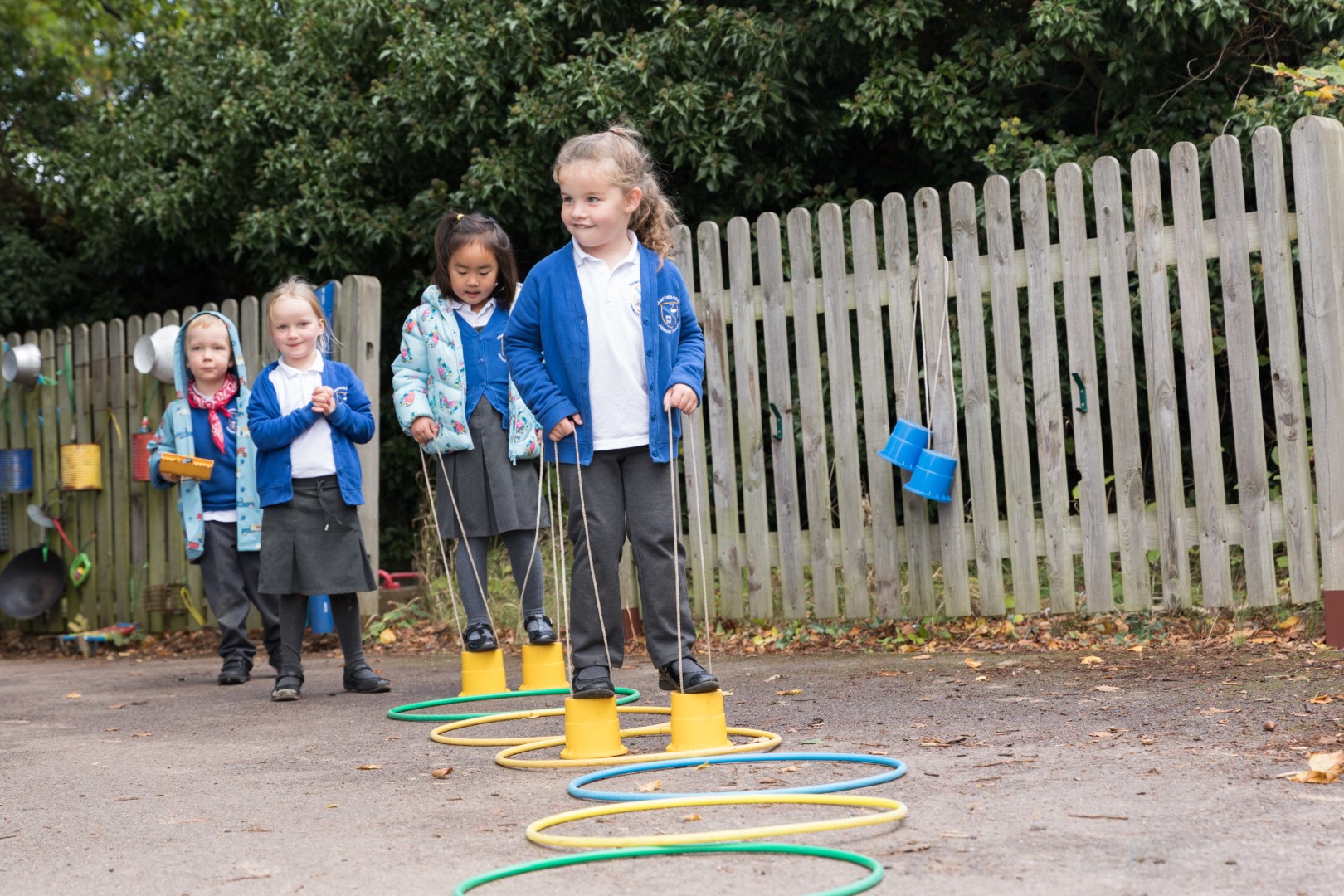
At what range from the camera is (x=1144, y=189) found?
5531 millimetres

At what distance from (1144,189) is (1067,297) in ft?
1.69

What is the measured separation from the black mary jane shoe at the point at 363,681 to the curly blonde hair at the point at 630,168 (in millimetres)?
2352

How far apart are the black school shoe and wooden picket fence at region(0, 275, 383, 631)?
2191 millimetres

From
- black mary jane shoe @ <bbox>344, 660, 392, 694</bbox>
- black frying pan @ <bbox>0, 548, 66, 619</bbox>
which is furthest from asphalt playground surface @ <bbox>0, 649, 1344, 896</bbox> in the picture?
black frying pan @ <bbox>0, 548, 66, 619</bbox>

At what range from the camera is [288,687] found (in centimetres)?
543

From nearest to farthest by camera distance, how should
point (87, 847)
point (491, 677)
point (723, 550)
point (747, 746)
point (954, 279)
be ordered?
point (87, 847) < point (747, 746) < point (491, 677) < point (954, 279) < point (723, 550)

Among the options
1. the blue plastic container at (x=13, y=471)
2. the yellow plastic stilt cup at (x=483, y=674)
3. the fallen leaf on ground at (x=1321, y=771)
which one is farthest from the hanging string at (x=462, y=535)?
the blue plastic container at (x=13, y=471)

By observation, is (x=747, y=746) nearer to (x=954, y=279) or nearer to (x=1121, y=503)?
(x=1121, y=503)

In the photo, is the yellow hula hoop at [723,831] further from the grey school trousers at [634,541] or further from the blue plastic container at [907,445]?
the blue plastic container at [907,445]

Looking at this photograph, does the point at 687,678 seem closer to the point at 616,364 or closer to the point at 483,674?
the point at 616,364

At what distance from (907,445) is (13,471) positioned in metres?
6.27

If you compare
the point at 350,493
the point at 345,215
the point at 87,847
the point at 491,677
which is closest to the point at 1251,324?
the point at 491,677

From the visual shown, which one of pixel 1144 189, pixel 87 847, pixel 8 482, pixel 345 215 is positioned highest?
pixel 345 215

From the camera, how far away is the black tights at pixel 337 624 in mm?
5570
